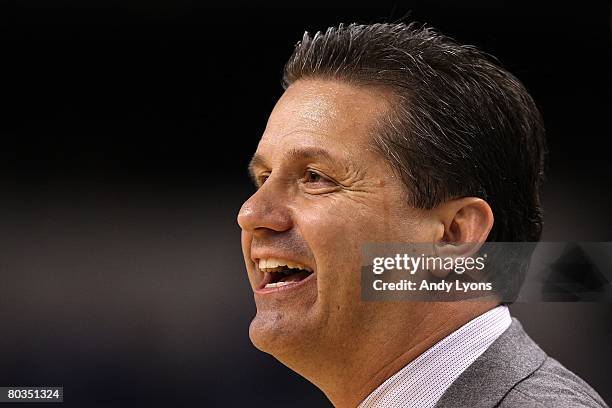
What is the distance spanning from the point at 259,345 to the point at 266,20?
23.7 inches

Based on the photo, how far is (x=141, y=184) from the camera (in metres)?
1.69

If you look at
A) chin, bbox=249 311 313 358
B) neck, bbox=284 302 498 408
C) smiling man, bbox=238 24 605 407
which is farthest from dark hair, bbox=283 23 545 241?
chin, bbox=249 311 313 358

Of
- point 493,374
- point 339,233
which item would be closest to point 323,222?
point 339,233

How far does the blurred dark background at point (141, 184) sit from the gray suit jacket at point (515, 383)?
0.44m

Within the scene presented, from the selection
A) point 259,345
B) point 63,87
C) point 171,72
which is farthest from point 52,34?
point 259,345

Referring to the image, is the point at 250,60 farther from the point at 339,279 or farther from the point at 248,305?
the point at 339,279

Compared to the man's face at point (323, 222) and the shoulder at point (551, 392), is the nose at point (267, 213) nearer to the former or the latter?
the man's face at point (323, 222)

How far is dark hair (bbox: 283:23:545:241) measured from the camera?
132 centimetres

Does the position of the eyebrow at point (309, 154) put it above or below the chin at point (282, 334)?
above

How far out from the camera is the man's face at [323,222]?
1289mm

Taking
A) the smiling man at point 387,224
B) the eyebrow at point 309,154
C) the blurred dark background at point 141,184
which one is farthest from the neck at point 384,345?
the blurred dark background at point 141,184

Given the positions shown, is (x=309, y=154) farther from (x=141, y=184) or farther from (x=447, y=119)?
(x=141, y=184)

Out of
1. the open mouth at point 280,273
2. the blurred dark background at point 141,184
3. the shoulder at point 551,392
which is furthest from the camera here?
the blurred dark background at point 141,184

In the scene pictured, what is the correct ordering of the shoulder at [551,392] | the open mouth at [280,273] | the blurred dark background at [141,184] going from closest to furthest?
the shoulder at [551,392] < the open mouth at [280,273] < the blurred dark background at [141,184]
